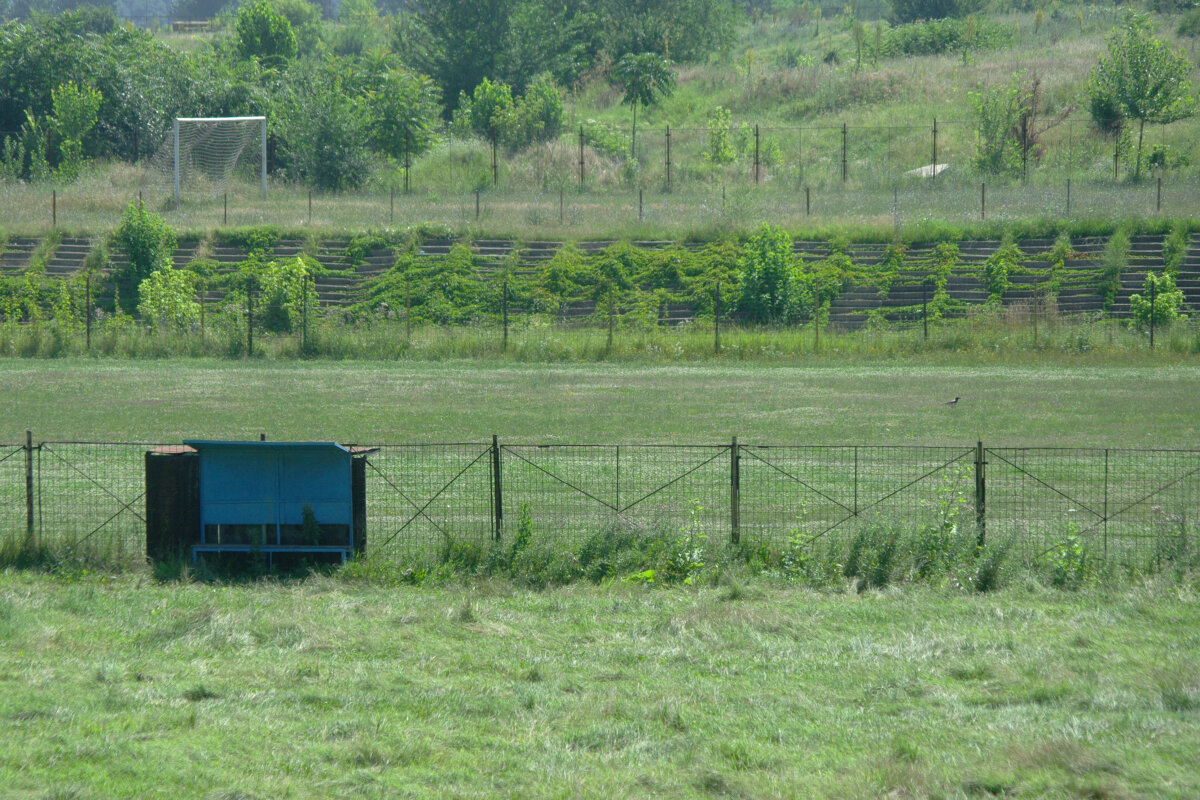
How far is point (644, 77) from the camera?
6856 centimetres

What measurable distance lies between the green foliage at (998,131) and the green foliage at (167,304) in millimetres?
36010

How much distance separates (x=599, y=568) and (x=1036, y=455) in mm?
8812

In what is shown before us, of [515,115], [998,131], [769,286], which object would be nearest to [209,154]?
[515,115]

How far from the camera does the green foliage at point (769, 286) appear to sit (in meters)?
37.7

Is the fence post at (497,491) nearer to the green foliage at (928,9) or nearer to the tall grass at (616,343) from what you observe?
the tall grass at (616,343)

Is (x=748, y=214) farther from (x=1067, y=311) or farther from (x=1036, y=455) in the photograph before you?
(x=1036, y=455)

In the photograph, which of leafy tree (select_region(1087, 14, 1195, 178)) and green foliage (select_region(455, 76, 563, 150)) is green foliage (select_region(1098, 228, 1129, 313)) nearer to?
leafy tree (select_region(1087, 14, 1195, 178))

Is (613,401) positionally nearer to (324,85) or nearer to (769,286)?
(769,286)

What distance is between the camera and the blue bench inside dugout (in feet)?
38.1

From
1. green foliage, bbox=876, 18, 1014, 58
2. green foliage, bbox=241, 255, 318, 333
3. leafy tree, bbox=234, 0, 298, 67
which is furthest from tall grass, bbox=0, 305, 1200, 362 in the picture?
leafy tree, bbox=234, 0, 298, 67

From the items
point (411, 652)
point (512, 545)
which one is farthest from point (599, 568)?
point (411, 652)

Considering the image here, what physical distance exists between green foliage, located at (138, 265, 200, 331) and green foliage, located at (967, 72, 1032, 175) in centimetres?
3601

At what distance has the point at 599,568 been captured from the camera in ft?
37.4

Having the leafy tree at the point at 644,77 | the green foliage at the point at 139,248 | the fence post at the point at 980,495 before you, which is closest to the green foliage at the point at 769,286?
the green foliage at the point at 139,248
